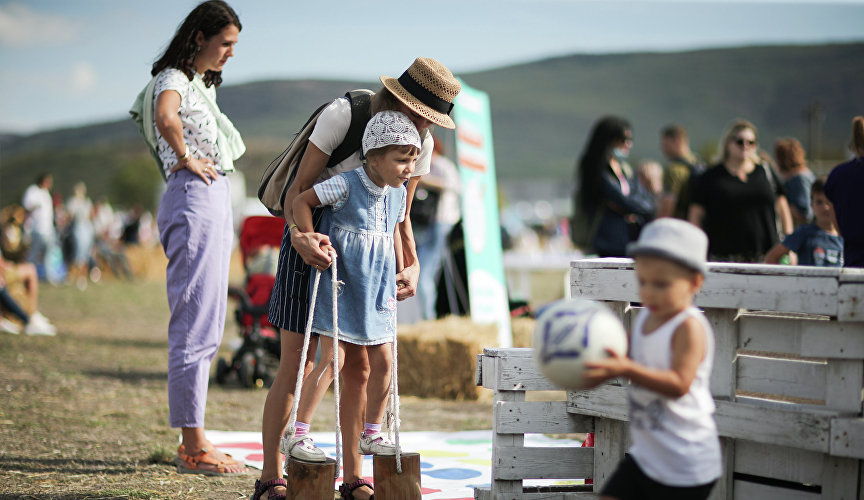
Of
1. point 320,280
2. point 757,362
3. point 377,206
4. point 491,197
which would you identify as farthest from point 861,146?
point 491,197

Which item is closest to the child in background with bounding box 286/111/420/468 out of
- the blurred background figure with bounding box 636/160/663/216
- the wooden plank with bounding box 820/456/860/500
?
the wooden plank with bounding box 820/456/860/500

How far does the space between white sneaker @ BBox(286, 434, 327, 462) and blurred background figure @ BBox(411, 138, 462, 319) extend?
A: 579 centimetres

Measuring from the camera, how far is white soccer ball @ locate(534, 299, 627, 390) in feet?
7.36

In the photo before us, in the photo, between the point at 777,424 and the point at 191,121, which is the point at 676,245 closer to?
the point at 777,424

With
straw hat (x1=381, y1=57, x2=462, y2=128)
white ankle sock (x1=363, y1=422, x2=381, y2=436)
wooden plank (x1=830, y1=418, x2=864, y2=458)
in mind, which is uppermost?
straw hat (x1=381, y1=57, x2=462, y2=128)

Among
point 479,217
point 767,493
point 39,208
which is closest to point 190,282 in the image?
point 767,493

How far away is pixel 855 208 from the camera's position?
4027mm

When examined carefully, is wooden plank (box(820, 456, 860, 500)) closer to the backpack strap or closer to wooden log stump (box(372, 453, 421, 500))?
wooden log stump (box(372, 453, 421, 500))

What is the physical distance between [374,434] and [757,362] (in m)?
1.47

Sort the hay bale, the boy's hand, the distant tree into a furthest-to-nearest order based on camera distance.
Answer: the distant tree < the hay bale < the boy's hand

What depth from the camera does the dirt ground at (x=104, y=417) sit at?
3.98 meters

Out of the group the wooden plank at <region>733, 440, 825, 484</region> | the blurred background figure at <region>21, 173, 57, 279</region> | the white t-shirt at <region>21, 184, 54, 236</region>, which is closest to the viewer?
the wooden plank at <region>733, 440, 825, 484</region>

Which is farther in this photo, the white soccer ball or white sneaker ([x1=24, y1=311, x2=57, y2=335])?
white sneaker ([x1=24, y1=311, x2=57, y2=335])

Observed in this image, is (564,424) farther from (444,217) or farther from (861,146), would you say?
(444,217)
